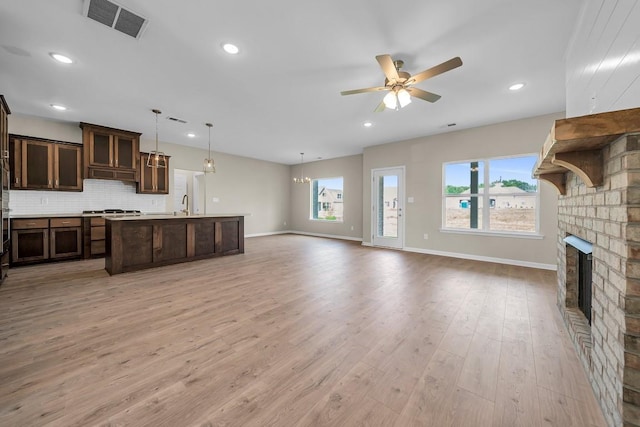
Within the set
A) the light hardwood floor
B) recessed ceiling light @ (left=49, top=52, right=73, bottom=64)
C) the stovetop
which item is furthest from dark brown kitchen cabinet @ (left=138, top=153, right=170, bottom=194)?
recessed ceiling light @ (left=49, top=52, right=73, bottom=64)

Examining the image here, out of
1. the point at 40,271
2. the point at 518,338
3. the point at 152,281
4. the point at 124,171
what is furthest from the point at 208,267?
the point at 518,338

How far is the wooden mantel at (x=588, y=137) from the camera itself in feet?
3.65

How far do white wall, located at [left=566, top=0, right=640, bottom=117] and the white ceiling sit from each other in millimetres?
332

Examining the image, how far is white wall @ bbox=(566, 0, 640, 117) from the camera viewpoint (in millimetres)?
1271

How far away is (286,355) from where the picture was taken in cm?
183

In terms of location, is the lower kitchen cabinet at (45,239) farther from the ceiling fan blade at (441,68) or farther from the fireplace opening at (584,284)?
the fireplace opening at (584,284)

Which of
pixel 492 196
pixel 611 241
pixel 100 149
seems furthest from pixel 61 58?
pixel 492 196

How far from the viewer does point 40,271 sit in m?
4.07

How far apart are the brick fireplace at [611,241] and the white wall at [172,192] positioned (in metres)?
7.49

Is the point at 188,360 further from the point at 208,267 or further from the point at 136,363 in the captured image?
the point at 208,267

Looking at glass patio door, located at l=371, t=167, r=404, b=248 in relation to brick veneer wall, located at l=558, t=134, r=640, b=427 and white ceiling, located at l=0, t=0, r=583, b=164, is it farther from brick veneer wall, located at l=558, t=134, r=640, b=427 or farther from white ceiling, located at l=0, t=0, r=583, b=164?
brick veneer wall, located at l=558, t=134, r=640, b=427

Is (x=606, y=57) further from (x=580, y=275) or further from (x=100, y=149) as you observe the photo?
(x=100, y=149)

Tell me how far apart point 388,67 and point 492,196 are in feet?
12.9

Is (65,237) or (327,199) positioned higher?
(327,199)
